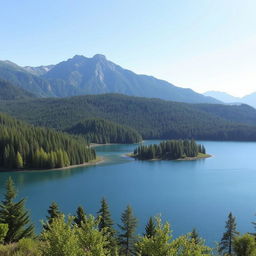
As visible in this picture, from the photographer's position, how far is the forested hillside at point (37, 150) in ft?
384

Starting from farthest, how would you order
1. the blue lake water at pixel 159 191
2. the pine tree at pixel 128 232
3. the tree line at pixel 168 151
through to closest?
the tree line at pixel 168 151, the blue lake water at pixel 159 191, the pine tree at pixel 128 232

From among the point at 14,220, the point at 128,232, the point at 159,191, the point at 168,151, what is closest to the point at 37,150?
the point at 159,191

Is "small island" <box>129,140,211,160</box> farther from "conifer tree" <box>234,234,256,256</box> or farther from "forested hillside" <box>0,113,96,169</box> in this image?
"conifer tree" <box>234,234,256,256</box>

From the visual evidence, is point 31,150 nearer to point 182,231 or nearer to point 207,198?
point 207,198

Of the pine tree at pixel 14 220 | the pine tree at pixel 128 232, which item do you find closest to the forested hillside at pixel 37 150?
the pine tree at pixel 128 232

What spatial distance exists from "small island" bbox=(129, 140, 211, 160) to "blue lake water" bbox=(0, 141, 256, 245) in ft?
61.3

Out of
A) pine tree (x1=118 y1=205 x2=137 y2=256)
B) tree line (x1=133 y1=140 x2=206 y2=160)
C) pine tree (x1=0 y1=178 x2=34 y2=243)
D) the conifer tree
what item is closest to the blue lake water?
pine tree (x1=118 y1=205 x2=137 y2=256)

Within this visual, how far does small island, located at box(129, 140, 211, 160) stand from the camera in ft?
512

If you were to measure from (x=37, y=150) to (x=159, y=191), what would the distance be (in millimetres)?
55708

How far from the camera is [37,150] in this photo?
11912cm

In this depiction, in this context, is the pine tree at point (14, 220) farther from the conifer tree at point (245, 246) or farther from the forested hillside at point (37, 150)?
the forested hillside at point (37, 150)

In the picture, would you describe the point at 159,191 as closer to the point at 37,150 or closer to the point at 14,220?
the point at 37,150

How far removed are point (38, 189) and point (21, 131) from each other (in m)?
59.6

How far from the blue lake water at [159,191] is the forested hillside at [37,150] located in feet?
23.5
